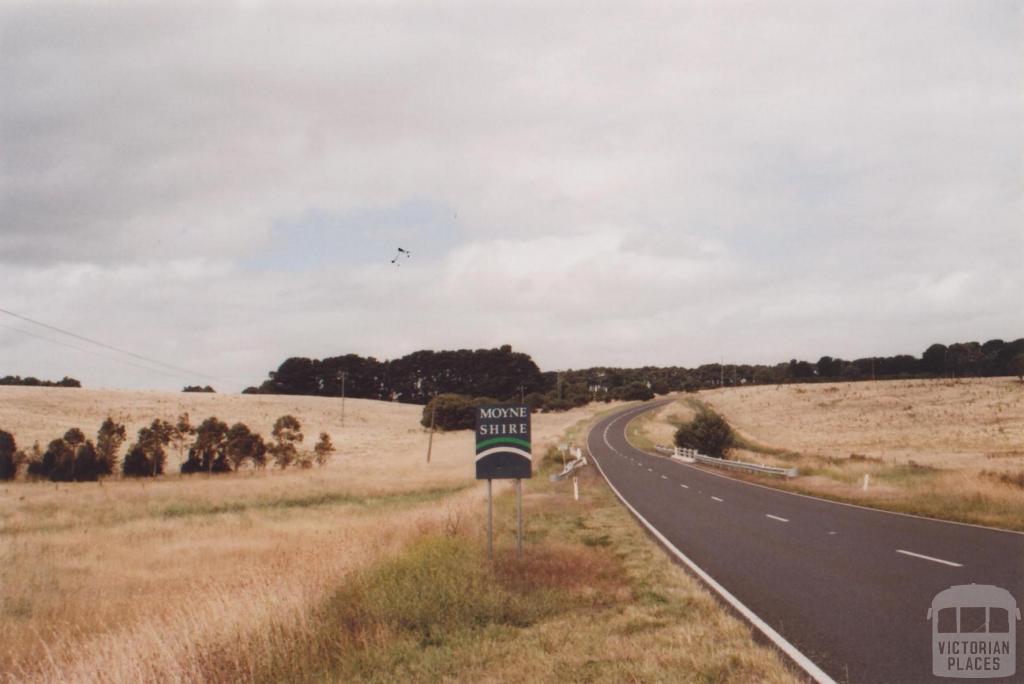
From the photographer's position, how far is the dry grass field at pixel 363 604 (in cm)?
679

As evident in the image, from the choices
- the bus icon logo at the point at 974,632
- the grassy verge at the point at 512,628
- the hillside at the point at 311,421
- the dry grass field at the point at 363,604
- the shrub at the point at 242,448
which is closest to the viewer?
the bus icon logo at the point at 974,632

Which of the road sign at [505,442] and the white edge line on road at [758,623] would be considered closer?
the white edge line on road at [758,623]

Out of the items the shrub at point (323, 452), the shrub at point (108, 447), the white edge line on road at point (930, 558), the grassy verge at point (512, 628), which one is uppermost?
the grassy verge at point (512, 628)

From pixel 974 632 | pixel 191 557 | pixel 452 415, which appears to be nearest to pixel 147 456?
pixel 191 557

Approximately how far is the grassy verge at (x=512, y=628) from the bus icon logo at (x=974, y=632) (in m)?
1.78

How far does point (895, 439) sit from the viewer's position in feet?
181

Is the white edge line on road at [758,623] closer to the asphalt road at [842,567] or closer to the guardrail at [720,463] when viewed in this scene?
the asphalt road at [842,567]

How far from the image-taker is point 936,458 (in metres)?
38.5

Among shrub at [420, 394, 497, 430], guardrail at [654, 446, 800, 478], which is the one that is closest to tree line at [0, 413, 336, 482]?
guardrail at [654, 446, 800, 478]

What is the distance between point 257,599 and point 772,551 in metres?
9.59

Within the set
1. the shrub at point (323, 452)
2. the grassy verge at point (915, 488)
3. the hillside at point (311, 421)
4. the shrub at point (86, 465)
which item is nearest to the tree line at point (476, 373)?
the hillside at point (311, 421)

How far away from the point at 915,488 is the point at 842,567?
14676 millimetres

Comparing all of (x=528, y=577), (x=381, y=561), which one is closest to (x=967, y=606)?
(x=528, y=577)

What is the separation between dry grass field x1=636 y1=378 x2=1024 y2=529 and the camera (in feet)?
65.7
